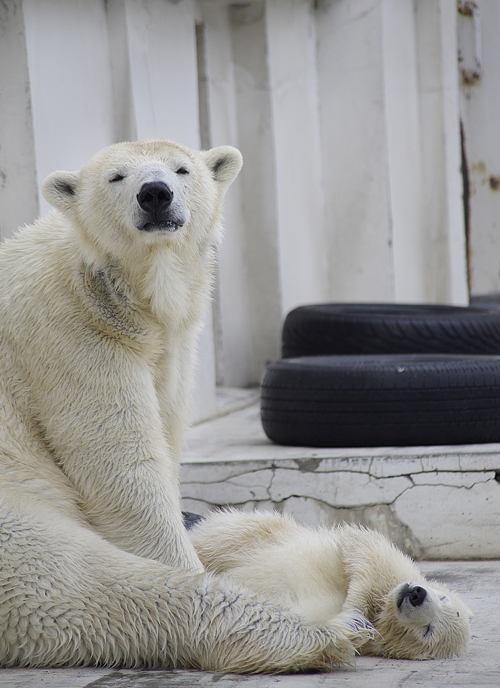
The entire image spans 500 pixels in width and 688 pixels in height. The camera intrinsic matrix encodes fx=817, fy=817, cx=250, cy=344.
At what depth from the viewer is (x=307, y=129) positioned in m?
6.43

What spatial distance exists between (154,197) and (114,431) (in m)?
0.67

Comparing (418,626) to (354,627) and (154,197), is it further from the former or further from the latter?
(154,197)

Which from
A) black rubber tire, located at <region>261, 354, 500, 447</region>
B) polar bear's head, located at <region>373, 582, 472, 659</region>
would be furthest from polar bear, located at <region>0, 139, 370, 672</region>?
black rubber tire, located at <region>261, 354, 500, 447</region>

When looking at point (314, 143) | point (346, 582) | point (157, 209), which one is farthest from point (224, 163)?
point (314, 143)

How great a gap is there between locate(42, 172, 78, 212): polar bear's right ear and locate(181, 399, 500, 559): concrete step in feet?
4.60

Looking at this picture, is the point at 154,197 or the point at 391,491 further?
the point at 391,491

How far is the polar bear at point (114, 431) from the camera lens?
1.96m

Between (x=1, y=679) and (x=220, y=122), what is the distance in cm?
Result: 472

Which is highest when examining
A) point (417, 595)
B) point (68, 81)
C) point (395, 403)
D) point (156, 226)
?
point (68, 81)

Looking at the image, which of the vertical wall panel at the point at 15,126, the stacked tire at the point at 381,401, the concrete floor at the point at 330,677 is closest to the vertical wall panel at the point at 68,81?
the vertical wall panel at the point at 15,126

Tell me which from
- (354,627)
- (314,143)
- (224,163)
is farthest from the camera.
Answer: (314,143)

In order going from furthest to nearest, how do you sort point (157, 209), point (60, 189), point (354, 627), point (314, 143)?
point (314, 143) → point (60, 189) → point (157, 209) → point (354, 627)

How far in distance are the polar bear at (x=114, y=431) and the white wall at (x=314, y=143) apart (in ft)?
6.73

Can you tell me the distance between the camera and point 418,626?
2.06 metres
